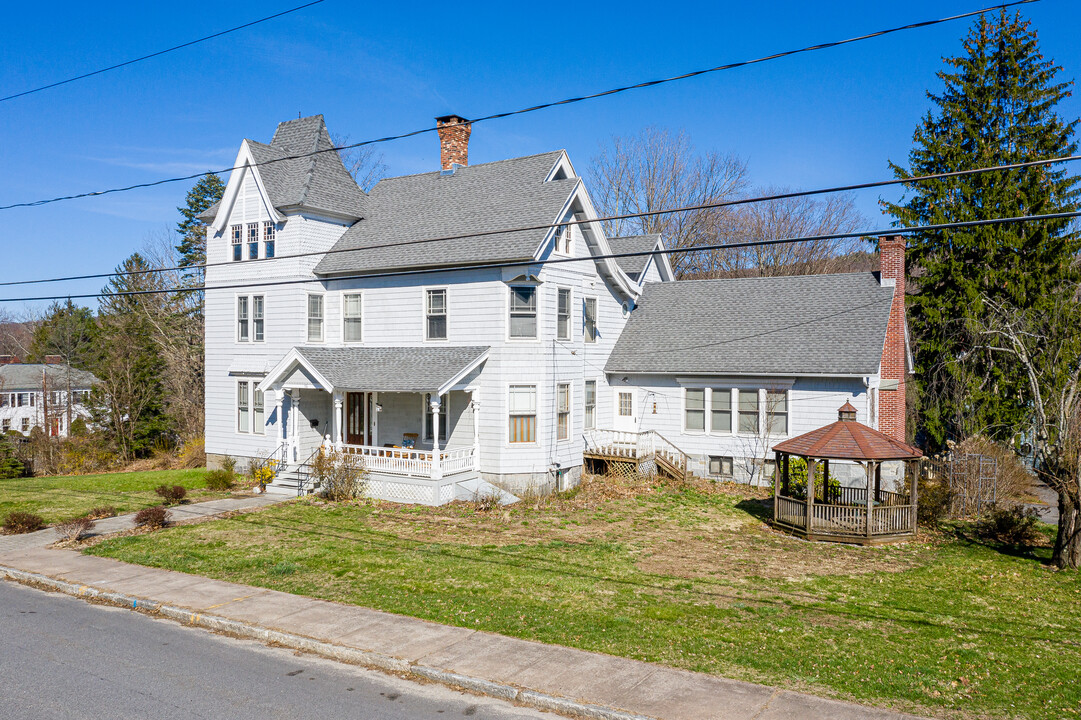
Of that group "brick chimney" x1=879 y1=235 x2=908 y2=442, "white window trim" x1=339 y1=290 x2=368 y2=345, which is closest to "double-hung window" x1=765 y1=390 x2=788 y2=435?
"brick chimney" x1=879 y1=235 x2=908 y2=442

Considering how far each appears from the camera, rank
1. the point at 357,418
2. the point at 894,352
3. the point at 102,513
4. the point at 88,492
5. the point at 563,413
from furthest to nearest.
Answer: the point at 357,418 < the point at 894,352 < the point at 563,413 < the point at 88,492 < the point at 102,513

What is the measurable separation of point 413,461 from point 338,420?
321cm

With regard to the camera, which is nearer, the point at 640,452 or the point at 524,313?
the point at 524,313

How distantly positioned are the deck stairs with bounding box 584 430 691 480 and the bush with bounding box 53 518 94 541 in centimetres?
1468

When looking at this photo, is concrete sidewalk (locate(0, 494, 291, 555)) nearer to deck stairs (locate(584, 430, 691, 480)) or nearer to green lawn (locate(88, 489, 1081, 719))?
green lawn (locate(88, 489, 1081, 719))

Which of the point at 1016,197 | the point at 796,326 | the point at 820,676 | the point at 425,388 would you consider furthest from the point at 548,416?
the point at 1016,197

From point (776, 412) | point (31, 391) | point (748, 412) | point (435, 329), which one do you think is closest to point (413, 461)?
point (435, 329)

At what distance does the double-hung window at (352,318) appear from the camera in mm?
25500

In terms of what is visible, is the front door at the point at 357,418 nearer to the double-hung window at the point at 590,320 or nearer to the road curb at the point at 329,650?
the double-hung window at the point at 590,320

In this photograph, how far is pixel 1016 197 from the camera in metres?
28.0

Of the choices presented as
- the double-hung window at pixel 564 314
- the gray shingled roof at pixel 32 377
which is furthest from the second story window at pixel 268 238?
the gray shingled roof at pixel 32 377

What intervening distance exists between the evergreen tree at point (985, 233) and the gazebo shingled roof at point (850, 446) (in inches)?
425

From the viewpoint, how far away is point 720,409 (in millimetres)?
25734

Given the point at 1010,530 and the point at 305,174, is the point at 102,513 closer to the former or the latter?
the point at 305,174
